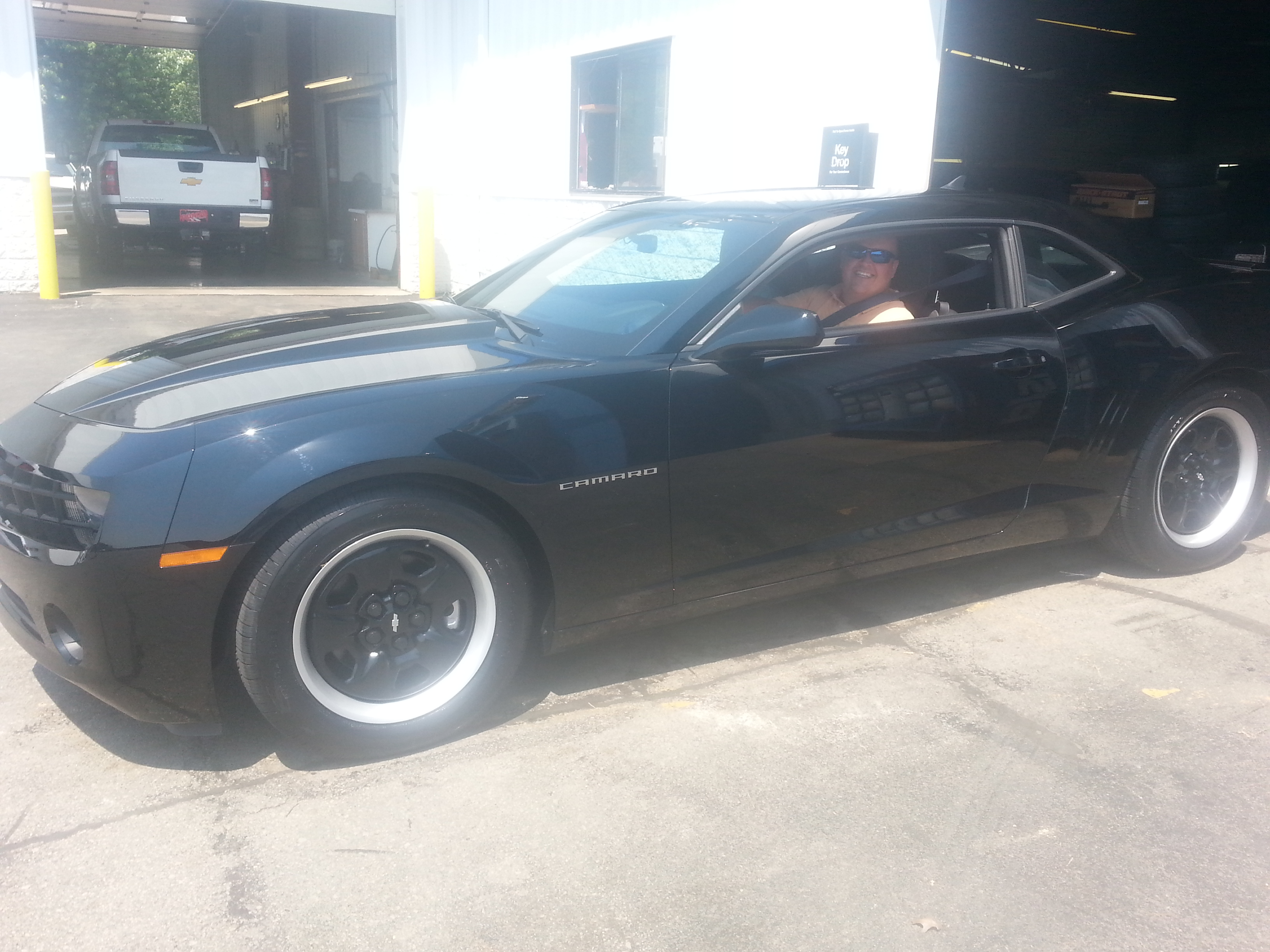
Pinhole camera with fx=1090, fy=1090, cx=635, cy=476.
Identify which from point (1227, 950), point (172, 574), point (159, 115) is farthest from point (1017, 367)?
point (159, 115)

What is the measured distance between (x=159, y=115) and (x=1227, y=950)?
1906 inches

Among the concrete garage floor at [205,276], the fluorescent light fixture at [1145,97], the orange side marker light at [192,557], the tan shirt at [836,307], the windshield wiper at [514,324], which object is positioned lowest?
the concrete garage floor at [205,276]

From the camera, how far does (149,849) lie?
8.30 feet

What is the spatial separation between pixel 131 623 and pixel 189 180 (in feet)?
41.7

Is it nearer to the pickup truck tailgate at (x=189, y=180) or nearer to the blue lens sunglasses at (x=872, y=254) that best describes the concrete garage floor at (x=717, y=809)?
the blue lens sunglasses at (x=872, y=254)

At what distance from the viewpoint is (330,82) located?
18.7 metres

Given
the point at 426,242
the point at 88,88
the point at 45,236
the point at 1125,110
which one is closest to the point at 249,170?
the point at 426,242

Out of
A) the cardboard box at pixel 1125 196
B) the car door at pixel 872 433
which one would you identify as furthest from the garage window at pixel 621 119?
the car door at pixel 872 433

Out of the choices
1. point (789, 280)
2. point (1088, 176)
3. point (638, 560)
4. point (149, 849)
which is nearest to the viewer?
point (149, 849)

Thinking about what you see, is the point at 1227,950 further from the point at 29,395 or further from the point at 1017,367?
the point at 29,395

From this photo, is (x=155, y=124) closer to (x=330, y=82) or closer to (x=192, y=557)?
(x=330, y=82)

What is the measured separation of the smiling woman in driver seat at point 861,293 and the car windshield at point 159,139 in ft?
43.9

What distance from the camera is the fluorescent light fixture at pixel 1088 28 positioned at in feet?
Answer: 37.1

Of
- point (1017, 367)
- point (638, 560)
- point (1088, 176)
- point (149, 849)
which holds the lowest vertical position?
point (149, 849)
